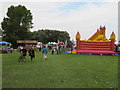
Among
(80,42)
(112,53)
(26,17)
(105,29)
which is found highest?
(26,17)

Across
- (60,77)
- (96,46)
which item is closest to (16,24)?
(96,46)

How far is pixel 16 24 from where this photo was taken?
4072cm

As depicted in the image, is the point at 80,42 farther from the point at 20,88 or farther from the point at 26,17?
the point at 26,17

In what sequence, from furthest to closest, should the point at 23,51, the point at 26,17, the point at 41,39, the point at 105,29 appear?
the point at 41,39 → the point at 26,17 → the point at 105,29 → the point at 23,51

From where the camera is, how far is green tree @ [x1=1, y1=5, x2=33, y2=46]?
4062cm

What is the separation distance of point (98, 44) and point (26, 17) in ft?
85.1

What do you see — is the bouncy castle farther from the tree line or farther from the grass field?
the tree line

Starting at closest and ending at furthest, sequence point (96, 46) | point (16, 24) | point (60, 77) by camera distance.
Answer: point (60, 77) → point (96, 46) → point (16, 24)

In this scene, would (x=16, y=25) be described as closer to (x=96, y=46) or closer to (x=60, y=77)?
(x=96, y=46)

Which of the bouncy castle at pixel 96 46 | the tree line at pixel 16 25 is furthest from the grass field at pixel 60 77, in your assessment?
the tree line at pixel 16 25

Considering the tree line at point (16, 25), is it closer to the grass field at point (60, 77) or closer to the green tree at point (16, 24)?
the green tree at point (16, 24)

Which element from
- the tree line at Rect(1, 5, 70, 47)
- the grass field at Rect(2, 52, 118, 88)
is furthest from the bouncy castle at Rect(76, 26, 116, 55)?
the tree line at Rect(1, 5, 70, 47)

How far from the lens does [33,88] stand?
16.9 ft

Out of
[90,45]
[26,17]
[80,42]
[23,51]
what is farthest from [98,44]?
[26,17]
